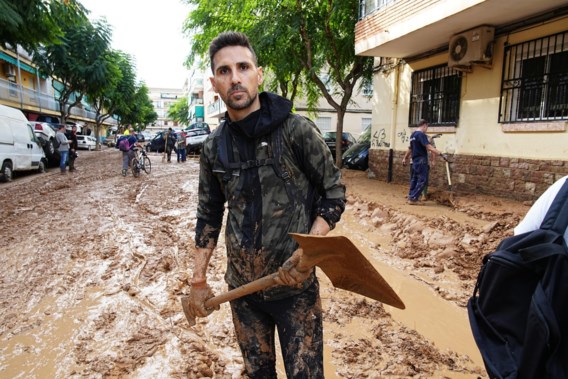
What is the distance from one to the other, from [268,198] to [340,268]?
43 cm

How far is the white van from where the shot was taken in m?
11.4

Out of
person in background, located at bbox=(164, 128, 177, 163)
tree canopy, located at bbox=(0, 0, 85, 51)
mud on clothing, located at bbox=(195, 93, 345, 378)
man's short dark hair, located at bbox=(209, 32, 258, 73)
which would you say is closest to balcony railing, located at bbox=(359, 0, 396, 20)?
tree canopy, located at bbox=(0, 0, 85, 51)

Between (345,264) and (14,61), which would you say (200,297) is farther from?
(14,61)

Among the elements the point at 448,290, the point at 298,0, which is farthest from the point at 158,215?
the point at 298,0

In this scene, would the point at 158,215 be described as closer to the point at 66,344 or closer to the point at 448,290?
the point at 66,344

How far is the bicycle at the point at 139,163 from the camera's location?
517 inches

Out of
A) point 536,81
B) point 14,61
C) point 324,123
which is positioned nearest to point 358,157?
point 536,81

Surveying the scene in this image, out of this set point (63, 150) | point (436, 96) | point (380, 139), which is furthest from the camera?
point (63, 150)

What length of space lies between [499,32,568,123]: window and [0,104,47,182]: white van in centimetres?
1299

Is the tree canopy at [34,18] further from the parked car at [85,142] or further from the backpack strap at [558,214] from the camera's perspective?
the parked car at [85,142]

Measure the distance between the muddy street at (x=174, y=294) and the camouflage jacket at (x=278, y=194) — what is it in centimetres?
153

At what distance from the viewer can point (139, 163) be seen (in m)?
13.4

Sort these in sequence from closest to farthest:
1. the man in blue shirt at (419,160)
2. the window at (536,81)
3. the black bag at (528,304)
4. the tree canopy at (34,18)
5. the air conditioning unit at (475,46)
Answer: the black bag at (528,304) < the window at (536,81) < the tree canopy at (34,18) < the air conditioning unit at (475,46) < the man in blue shirt at (419,160)

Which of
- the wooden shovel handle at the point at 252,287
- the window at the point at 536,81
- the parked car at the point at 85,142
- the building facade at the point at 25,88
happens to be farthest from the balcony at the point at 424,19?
the parked car at the point at 85,142
